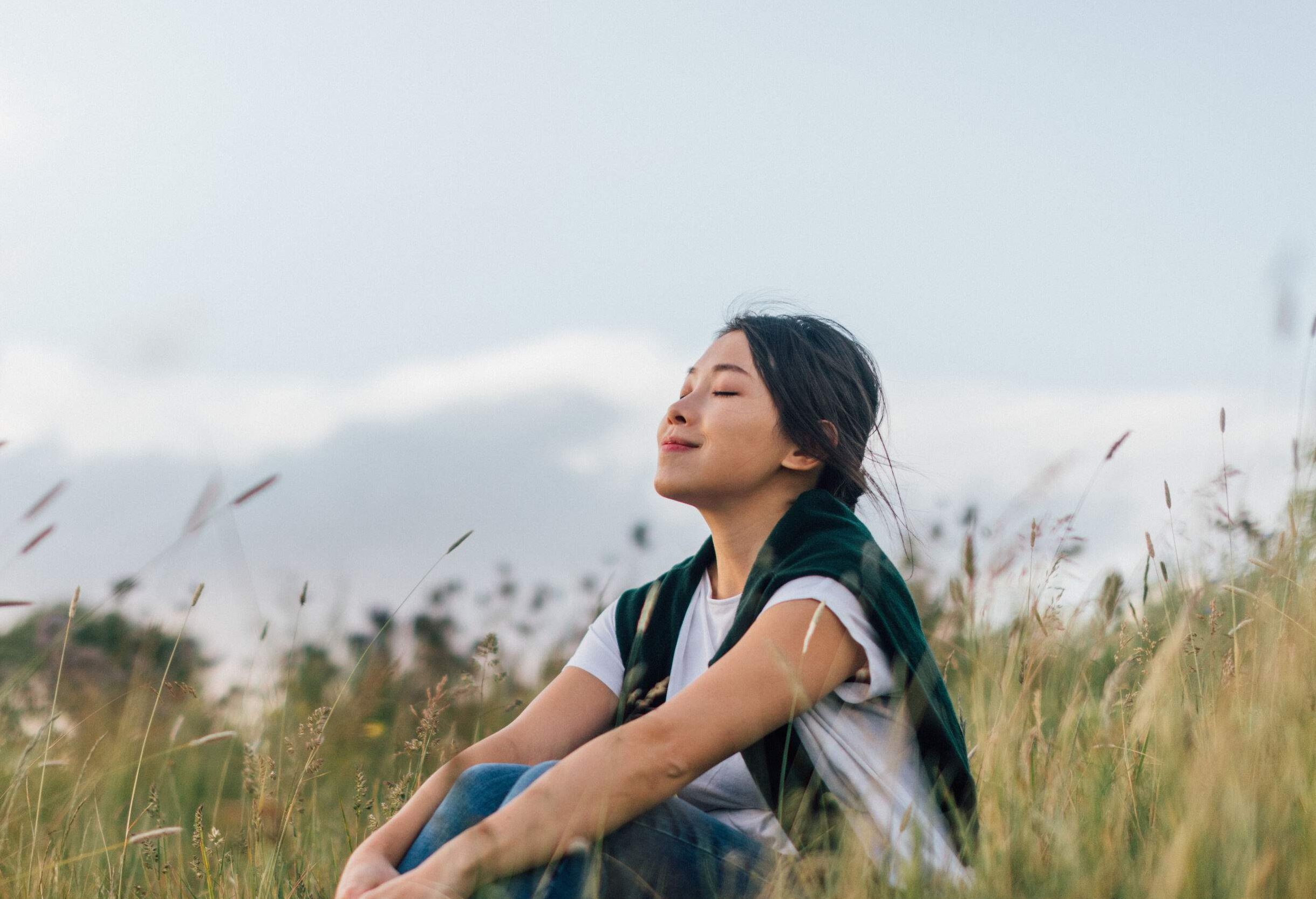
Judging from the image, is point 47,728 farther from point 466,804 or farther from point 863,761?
point 863,761

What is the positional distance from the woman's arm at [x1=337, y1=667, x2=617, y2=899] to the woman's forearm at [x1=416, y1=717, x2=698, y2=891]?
1.25 feet

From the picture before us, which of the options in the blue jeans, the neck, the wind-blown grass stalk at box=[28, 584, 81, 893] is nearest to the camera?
the blue jeans

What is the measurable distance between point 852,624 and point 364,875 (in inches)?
40.5

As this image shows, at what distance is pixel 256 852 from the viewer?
256cm

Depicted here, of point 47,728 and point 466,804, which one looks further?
point 47,728

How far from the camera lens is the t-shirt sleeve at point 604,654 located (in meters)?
2.77

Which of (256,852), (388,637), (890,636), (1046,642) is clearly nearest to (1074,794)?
(1046,642)

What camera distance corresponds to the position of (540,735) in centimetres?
267

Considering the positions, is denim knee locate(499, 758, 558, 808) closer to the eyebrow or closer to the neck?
the neck

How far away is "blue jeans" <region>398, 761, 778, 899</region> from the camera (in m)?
1.93

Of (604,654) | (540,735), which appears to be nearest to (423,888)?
(540,735)

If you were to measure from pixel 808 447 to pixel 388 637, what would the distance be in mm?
2067

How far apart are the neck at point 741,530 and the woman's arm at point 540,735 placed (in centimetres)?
40

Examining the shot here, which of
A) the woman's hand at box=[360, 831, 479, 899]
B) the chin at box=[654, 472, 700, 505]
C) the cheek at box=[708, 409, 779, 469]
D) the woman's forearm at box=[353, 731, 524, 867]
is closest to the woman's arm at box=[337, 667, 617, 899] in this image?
the woman's forearm at box=[353, 731, 524, 867]
